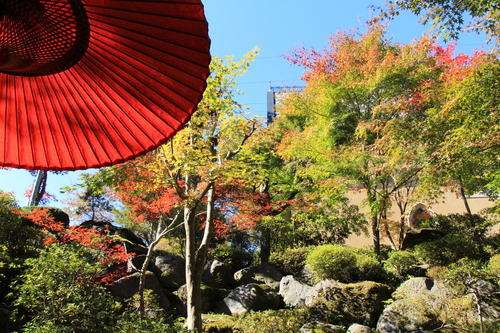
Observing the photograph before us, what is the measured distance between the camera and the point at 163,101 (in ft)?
2.62

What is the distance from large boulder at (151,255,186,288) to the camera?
1027 centimetres

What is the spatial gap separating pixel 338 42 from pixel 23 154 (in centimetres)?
1279

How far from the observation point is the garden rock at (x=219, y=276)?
11.0 metres

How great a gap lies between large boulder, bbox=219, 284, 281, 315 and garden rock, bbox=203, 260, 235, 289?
219 cm

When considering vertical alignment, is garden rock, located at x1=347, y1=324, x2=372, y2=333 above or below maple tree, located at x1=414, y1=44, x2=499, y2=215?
below

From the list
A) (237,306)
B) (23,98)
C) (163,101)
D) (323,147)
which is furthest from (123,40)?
(323,147)

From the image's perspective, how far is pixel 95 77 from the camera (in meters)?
0.81

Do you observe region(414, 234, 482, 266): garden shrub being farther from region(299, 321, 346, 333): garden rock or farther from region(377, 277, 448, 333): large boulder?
region(299, 321, 346, 333): garden rock

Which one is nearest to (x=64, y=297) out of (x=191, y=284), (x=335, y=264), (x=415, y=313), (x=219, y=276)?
(x=191, y=284)

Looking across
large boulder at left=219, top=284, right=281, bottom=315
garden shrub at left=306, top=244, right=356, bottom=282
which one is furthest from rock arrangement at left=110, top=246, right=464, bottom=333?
garden shrub at left=306, top=244, right=356, bottom=282

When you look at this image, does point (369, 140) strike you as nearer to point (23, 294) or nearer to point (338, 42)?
point (338, 42)

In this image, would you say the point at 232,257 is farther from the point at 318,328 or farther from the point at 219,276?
the point at 318,328

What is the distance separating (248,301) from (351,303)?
2.49 metres

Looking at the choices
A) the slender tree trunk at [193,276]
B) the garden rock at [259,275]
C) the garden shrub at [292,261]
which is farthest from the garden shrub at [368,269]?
the slender tree trunk at [193,276]
